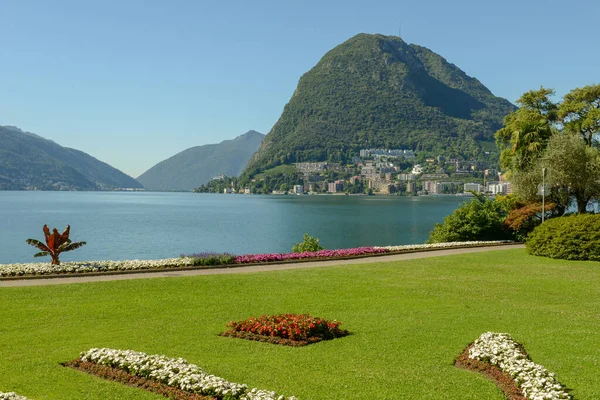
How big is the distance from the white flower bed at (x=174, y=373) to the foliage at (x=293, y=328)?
279cm

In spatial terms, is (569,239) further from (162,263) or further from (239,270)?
(162,263)

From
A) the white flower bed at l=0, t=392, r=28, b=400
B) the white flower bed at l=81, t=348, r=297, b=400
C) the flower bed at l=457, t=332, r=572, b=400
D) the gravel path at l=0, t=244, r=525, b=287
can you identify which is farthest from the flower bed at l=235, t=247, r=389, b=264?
the white flower bed at l=0, t=392, r=28, b=400

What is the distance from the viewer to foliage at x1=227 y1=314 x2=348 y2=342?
1140cm

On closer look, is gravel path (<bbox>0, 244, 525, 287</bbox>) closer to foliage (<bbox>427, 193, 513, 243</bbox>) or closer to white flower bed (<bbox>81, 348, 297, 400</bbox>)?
foliage (<bbox>427, 193, 513, 243</bbox>)

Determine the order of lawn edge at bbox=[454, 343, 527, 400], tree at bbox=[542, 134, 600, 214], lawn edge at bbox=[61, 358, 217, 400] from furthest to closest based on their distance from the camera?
tree at bbox=[542, 134, 600, 214] < lawn edge at bbox=[454, 343, 527, 400] < lawn edge at bbox=[61, 358, 217, 400]

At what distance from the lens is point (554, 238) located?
84.9ft

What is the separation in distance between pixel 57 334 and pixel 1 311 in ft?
10.9

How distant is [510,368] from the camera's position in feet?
28.8

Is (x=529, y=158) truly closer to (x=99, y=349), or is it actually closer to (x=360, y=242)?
(x=360, y=242)

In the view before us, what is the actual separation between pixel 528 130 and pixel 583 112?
5218mm

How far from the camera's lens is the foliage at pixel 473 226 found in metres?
34.3

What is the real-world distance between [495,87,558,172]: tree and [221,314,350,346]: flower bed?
29.3 meters

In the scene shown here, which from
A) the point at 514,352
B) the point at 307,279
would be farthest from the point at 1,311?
the point at 514,352

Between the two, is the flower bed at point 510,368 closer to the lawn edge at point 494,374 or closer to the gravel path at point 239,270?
the lawn edge at point 494,374
